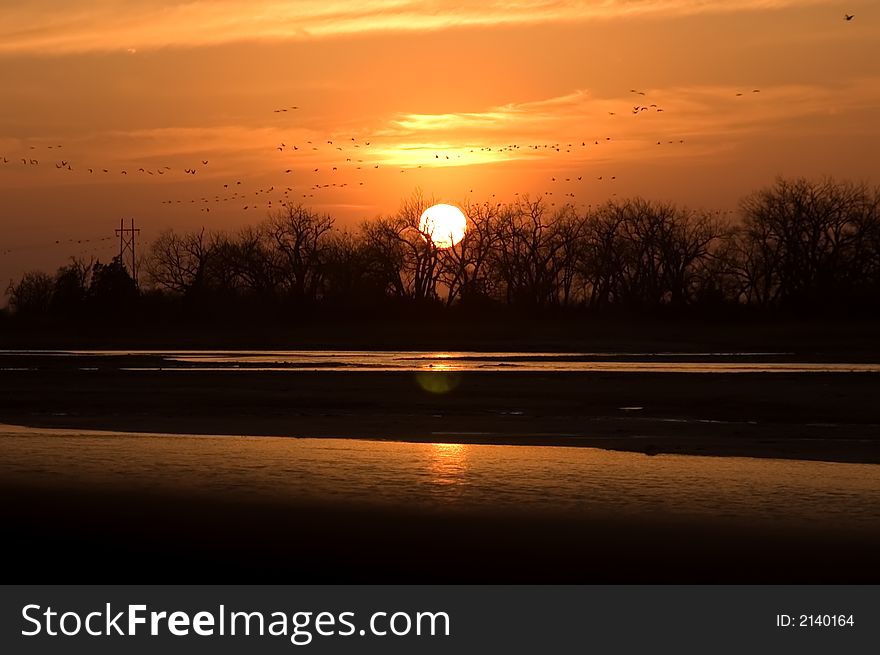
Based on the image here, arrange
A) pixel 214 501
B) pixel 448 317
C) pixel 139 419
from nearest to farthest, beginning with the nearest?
pixel 214 501
pixel 139 419
pixel 448 317

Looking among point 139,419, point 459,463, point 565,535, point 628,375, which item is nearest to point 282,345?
point 628,375

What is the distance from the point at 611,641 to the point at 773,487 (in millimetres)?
6761

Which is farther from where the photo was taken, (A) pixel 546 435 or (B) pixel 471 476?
(A) pixel 546 435

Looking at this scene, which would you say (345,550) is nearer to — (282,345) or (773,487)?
(773,487)

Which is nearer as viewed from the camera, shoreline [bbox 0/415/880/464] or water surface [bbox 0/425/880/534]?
water surface [bbox 0/425/880/534]

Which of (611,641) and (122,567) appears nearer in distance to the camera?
(611,641)

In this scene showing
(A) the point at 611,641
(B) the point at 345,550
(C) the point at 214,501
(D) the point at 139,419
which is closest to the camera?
(A) the point at 611,641

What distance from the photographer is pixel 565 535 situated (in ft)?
39.9

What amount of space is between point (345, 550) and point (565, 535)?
2.10 meters

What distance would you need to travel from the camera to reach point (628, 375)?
3750cm

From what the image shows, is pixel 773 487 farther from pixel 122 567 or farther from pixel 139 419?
pixel 139 419

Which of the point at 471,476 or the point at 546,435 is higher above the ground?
the point at 546,435

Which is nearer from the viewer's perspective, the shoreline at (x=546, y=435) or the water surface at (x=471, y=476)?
the water surface at (x=471, y=476)

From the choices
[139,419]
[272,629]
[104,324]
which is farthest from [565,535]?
[104,324]
